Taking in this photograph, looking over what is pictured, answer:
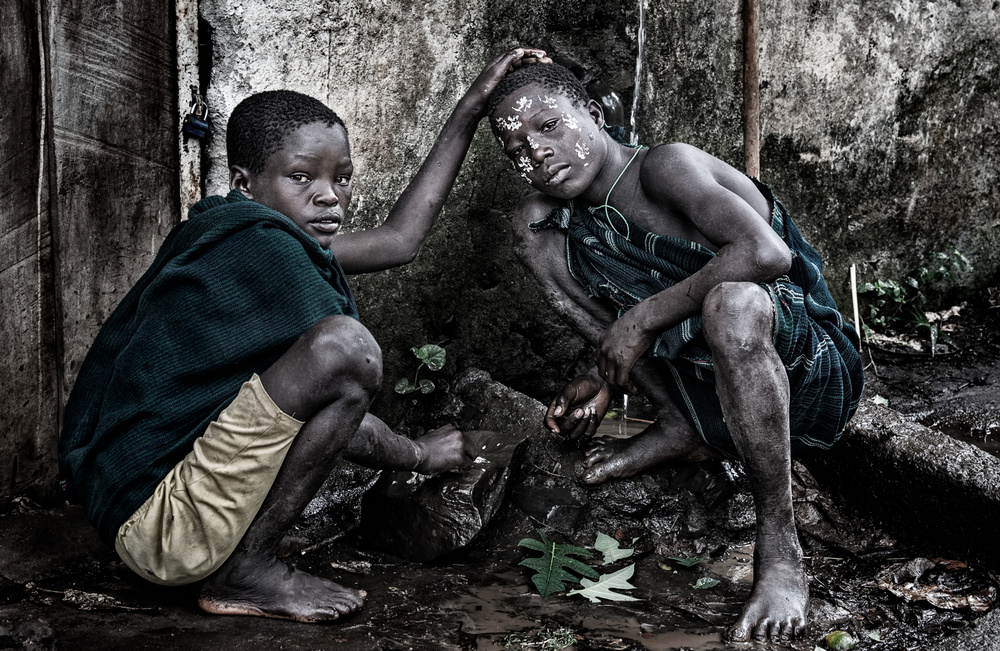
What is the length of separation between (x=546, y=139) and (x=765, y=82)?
1.72 meters

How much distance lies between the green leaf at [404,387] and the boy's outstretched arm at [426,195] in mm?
641

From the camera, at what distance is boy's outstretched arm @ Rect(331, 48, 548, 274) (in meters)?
2.83

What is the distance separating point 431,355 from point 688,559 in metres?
1.25

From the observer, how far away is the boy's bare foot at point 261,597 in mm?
2207

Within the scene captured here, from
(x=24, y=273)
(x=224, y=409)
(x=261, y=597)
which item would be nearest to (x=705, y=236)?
(x=224, y=409)

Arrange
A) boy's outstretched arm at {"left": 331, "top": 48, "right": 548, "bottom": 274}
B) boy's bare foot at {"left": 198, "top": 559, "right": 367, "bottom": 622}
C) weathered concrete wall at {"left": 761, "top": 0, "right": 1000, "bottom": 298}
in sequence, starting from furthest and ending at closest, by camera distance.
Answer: weathered concrete wall at {"left": 761, "top": 0, "right": 1000, "bottom": 298}
boy's outstretched arm at {"left": 331, "top": 48, "right": 548, "bottom": 274}
boy's bare foot at {"left": 198, "top": 559, "right": 367, "bottom": 622}

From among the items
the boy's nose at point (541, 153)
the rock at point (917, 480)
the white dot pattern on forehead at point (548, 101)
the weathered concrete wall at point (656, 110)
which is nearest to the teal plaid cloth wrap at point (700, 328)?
the rock at point (917, 480)

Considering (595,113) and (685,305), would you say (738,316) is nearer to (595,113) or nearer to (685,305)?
(685,305)

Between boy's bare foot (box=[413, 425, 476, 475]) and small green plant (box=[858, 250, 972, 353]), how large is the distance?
95.8 inches

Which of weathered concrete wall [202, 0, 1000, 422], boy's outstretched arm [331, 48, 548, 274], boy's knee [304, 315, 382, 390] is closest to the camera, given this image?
boy's knee [304, 315, 382, 390]

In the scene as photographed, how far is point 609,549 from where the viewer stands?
2.71 m

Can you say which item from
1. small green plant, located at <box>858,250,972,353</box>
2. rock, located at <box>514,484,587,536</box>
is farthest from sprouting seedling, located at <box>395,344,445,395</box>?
small green plant, located at <box>858,250,972,353</box>

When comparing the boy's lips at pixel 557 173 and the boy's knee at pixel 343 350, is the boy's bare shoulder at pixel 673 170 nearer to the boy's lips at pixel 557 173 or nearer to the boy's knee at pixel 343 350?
the boy's lips at pixel 557 173

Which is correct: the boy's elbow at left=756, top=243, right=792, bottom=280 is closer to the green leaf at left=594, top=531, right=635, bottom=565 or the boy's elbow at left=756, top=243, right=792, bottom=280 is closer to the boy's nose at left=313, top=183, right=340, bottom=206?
the green leaf at left=594, top=531, right=635, bottom=565
